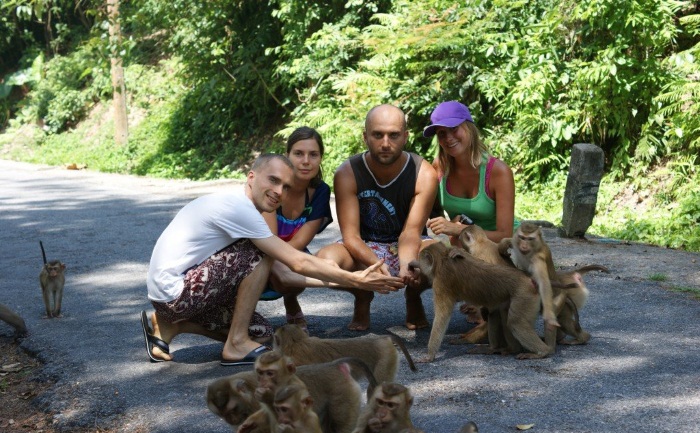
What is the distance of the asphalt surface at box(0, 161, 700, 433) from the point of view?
4.76 meters

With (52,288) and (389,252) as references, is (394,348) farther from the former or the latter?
(52,288)

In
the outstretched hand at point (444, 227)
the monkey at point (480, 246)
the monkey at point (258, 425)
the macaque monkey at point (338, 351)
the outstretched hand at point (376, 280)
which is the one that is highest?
the outstretched hand at point (444, 227)

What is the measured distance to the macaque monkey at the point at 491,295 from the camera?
5.58 meters

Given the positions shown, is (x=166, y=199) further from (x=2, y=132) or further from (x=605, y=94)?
(x=2, y=132)

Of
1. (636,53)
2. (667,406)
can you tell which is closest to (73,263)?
(667,406)

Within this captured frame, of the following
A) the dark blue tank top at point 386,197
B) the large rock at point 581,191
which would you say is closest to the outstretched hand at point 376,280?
the dark blue tank top at point 386,197

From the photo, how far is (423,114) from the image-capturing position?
14.9 metres

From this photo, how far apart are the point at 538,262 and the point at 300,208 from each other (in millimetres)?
1820

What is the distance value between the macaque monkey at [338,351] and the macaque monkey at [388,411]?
91cm

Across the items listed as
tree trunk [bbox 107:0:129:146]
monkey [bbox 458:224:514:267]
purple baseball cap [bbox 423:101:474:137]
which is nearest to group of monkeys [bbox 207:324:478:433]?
monkey [bbox 458:224:514:267]

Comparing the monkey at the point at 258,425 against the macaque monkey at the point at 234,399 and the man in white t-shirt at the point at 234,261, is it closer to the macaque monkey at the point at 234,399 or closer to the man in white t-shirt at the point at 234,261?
the macaque monkey at the point at 234,399

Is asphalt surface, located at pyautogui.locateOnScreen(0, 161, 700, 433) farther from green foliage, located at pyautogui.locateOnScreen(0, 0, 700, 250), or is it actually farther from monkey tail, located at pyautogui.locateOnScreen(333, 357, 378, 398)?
green foliage, located at pyautogui.locateOnScreen(0, 0, 700, 250)

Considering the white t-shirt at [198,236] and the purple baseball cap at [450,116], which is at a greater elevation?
the purple baseball cap at [450,116]

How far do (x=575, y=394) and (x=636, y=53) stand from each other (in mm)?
8603
